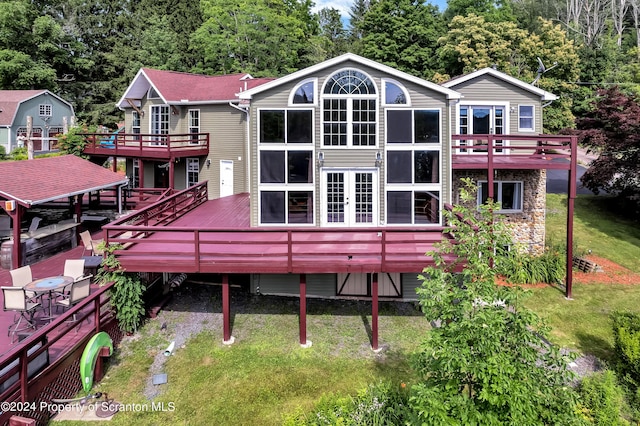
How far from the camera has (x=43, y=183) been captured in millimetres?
12750

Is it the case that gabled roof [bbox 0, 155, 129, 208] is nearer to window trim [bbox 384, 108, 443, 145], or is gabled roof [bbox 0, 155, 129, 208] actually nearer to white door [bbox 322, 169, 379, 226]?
white door [bbox 322, 169, 379, 226]

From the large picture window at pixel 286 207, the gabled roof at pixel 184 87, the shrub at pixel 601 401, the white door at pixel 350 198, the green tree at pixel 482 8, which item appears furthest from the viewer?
the green tree at pixel 482 8

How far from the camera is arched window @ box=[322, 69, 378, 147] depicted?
483 inches

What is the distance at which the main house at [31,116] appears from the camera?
97.0 ft

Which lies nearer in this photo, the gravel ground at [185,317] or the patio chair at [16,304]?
the patio chair at [16,304]

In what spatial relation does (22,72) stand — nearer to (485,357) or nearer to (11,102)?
(11,102)

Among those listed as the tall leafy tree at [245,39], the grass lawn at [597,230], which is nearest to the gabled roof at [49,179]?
the grass lawn at [597,230]

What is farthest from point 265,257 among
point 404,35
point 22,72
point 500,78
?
point 22,72

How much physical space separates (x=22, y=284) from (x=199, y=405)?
4916mm

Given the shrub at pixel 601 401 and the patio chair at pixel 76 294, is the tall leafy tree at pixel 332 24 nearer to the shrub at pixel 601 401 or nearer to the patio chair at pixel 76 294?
the patio chair at pixel 76 294

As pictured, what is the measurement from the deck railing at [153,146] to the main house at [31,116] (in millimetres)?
8755

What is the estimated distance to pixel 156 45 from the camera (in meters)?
37.4

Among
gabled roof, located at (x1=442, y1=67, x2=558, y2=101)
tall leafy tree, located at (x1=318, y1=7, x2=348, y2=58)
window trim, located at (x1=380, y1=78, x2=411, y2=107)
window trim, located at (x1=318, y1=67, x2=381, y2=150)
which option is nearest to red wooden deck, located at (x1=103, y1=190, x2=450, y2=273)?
window trim, located at (x1=318, y1=67, x2=381, y2=150)

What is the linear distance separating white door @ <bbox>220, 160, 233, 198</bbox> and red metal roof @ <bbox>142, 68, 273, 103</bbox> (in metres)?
3.09
